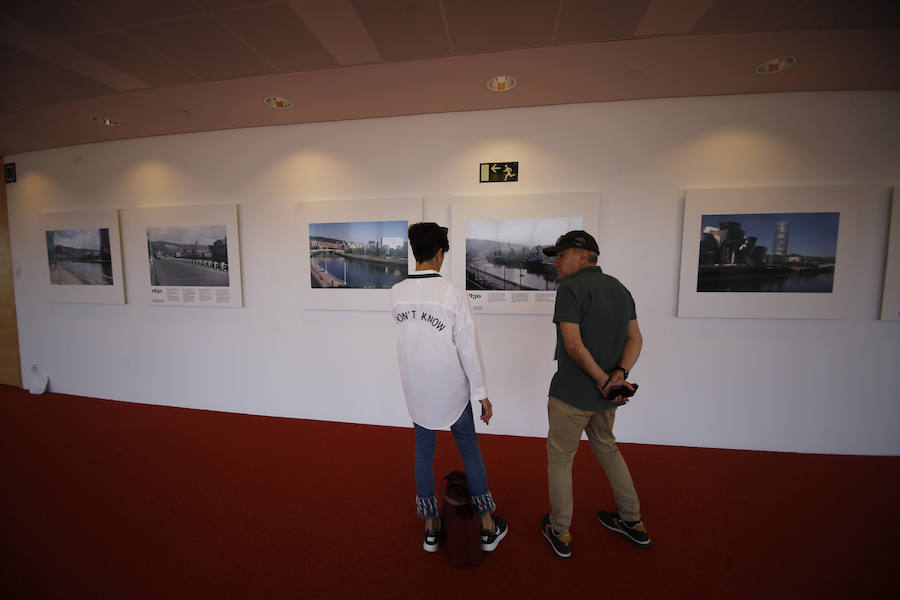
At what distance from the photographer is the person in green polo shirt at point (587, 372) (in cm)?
157

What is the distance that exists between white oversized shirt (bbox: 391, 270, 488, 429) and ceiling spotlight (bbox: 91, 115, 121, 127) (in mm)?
3789

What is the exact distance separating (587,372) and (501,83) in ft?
7.32

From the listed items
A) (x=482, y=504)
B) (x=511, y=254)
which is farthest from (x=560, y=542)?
(x=511, y=254)

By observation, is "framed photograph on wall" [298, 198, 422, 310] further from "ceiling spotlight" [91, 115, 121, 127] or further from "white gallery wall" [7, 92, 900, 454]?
"ceiling spotlight" [91, 115, 121, 127]

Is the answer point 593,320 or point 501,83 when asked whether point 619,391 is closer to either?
point 593,320

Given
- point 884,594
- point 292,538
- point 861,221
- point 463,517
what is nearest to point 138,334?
point 292,538

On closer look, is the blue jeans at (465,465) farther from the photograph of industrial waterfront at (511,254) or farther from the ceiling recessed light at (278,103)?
the ceiling recessed light at (278,103)

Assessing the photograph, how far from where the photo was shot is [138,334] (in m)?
3.58

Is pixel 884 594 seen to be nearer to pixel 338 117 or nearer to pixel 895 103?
pixel 895 103

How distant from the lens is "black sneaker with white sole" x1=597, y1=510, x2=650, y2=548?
1728 mm

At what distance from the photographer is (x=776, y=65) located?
2.13 metres

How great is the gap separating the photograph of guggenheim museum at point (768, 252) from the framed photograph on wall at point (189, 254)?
453 centimetres

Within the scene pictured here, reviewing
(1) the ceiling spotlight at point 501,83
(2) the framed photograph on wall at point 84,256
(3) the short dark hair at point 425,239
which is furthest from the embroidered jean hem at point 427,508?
(2) the framed photograph on wall at point 84,256

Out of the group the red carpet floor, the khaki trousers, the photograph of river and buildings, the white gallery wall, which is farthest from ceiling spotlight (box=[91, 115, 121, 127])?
the khaki trousers
